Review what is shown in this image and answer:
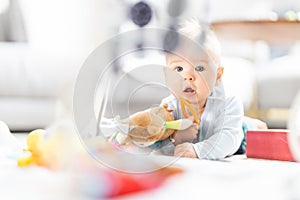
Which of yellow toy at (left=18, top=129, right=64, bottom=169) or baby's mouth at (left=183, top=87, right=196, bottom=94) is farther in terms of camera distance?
baby's mouth at (left=183, top=87, right=196, bottom=94)

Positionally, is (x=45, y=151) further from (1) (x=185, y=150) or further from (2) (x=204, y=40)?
(2) (x=204, y=40)

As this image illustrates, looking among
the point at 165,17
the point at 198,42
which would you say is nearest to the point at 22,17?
the point at 165,17

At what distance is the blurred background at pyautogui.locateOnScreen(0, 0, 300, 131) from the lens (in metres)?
1.60

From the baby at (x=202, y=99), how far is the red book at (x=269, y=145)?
0.11 feet

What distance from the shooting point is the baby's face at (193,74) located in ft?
2.73

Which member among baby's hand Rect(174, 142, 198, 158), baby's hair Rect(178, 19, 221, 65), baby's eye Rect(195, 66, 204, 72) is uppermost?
baby's hair Rect(178, 19, 221, 65)

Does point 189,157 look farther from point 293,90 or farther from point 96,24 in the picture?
point 96,24

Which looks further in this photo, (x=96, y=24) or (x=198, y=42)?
(x=96, y=24)

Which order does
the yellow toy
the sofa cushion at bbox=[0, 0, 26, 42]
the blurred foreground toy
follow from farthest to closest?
the sofa cushion at bbox=[0, 0, 26, 42] < the yellow toy < the blurred foreground toy

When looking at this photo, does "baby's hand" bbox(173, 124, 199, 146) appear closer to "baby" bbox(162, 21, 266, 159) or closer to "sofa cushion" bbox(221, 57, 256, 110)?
"baby" bbox(162, 21, 266, 159)

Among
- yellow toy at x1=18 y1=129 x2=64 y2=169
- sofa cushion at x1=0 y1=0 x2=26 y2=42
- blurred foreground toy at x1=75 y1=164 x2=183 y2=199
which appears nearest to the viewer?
blurred foreground toy at x1=75 y1=164 x2=183 y2=199

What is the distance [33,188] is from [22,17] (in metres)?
1.92

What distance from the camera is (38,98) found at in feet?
5.38

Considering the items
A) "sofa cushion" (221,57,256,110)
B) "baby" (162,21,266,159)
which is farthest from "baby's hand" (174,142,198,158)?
"sofa cushion" (221,57,256,110)
